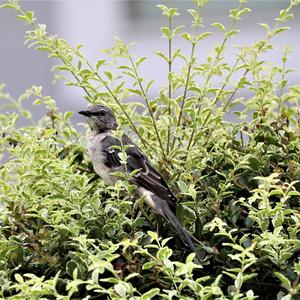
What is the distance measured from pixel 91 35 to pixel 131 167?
721 centimetres

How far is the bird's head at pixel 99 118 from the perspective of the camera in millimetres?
4625

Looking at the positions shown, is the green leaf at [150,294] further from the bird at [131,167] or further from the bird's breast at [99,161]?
the bird's breast at [99,161]

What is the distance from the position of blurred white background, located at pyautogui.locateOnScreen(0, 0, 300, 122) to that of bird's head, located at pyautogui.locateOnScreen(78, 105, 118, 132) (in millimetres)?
6016

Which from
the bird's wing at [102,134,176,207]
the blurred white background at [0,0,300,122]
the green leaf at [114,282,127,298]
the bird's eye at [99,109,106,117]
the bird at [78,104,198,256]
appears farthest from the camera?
the blurred white background at [0,0,300,122]

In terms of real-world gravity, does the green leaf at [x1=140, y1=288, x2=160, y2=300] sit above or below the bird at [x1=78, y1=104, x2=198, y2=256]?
above

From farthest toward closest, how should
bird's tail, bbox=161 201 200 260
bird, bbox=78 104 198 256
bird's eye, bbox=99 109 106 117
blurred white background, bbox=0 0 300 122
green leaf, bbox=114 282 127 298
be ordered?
blurred white background, bbox=0 0 300 122 → bird's eye, bbox=99 109 106 117 → bird, bbox=78 104 198 256 → bird's tail, bbox=161 201 200 260 → green leaf, bbox=114 282 127 298

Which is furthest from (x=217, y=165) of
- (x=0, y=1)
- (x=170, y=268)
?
(x=0, y=1)

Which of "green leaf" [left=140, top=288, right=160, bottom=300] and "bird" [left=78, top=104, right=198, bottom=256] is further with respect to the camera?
"bird" [left=78, top=104, right=198, bottom=256]

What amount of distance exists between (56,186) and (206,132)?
0.84 m

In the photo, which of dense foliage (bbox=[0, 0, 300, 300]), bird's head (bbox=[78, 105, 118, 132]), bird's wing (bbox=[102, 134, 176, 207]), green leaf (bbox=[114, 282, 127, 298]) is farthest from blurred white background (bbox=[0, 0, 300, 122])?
green leaf (bbox=[114, 282, 127, 298])

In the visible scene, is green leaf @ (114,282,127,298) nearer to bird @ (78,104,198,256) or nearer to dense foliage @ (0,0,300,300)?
dense foliage @ (0,0,300,300)

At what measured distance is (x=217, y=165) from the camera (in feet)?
11.2

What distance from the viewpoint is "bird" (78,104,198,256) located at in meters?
3.21

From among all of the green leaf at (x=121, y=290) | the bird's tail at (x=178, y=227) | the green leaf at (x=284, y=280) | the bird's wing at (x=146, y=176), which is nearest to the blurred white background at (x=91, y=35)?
the bird's wing at (x=146, y=176)
